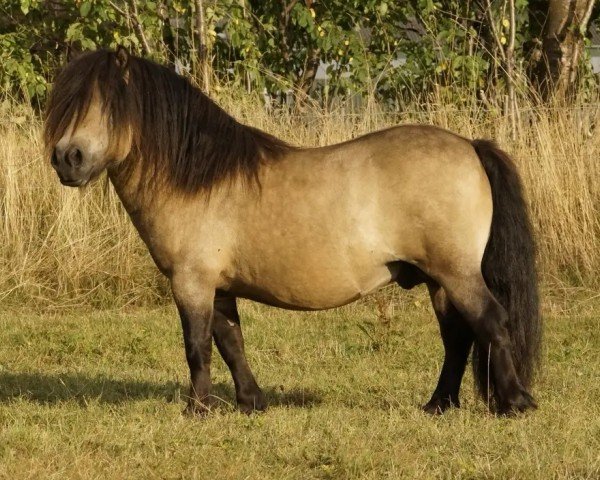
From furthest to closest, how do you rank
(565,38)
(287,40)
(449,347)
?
(287,40) → (565,38) → (449,347)

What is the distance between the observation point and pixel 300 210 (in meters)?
5.68

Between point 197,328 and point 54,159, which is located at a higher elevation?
point 54,159

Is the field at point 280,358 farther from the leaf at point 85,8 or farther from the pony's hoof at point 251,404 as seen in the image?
the leaf at point 85,8

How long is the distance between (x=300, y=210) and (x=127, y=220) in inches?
175

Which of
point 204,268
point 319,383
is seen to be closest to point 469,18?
point 319,383

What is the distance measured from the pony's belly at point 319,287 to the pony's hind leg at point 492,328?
0.33m

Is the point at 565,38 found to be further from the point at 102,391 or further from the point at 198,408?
the point at 198,408

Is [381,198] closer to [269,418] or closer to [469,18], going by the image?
[269,418]

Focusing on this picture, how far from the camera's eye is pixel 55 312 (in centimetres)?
933

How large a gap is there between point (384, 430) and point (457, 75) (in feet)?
20.4

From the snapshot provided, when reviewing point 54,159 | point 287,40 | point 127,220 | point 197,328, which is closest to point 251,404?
point 197,328

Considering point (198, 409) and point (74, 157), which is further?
point (198, 409)

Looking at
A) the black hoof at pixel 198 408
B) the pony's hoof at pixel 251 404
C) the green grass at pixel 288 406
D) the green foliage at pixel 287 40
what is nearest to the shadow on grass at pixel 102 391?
the green grass at pixel 288 406

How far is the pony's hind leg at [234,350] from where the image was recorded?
6.07 metres
